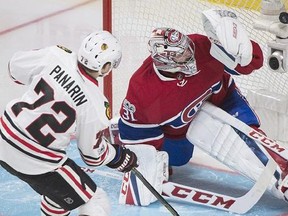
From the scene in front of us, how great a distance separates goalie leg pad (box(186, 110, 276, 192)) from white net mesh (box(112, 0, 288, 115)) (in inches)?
18.0

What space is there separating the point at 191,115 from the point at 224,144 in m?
0.15

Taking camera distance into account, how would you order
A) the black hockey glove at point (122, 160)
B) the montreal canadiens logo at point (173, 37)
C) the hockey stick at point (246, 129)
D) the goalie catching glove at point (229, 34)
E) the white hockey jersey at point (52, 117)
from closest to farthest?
the white hockey jersey at point (52, 117) < the black hockey glove at point (122, 160) < the goalie catching glove at point (229, 34) < the montreal canadiens logo at point (173, 37) < the hockey stick at point (246, 129)

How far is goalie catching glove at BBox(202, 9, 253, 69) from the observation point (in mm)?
2930

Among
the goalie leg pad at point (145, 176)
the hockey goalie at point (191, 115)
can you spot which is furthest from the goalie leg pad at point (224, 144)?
the goalie leg pad at point (145, 176)

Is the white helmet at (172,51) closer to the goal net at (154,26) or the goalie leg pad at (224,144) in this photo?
the goalie leg pad at (224,144)

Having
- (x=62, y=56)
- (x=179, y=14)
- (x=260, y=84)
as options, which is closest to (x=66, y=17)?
(x=179, y=14)

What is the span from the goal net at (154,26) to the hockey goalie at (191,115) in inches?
15.6

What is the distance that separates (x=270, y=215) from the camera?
3111mm

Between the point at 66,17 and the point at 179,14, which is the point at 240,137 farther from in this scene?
the point at 66,17

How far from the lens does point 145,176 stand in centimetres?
321

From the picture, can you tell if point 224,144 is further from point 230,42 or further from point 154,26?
point 154,26

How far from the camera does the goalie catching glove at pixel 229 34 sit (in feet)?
9.61

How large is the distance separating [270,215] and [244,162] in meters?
0.20

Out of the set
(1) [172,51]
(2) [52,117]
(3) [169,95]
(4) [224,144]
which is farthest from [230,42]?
(2) [52,117]
